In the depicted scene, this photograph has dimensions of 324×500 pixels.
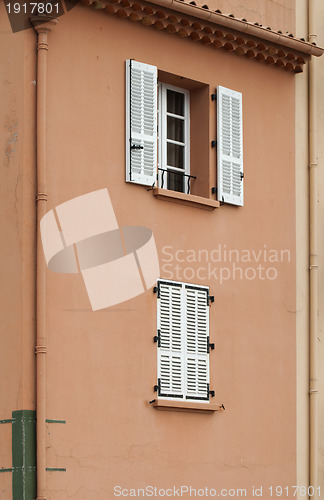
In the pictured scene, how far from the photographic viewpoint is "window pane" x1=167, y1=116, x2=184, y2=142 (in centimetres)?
1778

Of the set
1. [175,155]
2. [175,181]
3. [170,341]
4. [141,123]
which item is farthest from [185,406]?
[141,123]

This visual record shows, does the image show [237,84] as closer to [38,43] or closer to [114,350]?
[38,43]

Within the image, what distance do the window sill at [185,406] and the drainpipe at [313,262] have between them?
174 centimetres

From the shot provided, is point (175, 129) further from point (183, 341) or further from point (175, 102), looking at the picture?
point (183, 341)

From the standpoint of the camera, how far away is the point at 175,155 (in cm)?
1777

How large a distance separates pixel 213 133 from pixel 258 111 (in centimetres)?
101

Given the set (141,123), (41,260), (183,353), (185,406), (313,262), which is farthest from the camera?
(313,262)

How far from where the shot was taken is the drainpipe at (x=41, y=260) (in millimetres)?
14984

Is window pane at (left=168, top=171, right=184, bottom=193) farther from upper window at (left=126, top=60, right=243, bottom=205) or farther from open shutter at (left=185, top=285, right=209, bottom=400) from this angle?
open shutter at (left=185, top=285, right=209, bottom=400)

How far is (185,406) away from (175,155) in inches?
140

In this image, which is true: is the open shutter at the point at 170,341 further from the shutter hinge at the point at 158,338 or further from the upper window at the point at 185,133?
the upper window at the point at 185,133

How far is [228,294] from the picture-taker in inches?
682

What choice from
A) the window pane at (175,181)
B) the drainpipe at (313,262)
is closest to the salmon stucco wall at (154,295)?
the drainpipe at (313,262)

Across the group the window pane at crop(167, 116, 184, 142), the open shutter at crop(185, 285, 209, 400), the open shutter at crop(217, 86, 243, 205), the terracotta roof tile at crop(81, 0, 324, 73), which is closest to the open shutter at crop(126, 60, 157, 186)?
the terracotta roof tile at crop(81, 0, 324, 73)
